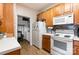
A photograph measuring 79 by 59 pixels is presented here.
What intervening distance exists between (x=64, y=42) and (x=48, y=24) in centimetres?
45

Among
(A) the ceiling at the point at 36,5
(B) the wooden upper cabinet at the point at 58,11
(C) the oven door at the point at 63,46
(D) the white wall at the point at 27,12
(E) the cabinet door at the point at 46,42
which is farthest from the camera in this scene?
(E) the cabinet door at the point at 46,42

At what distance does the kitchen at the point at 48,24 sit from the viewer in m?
1.40

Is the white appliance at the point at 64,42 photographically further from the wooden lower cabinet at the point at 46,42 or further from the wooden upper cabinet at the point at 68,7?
the wooden upper cabinet at the point at 68,7

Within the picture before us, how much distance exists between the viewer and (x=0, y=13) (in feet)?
5.85

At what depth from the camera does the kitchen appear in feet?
4.61

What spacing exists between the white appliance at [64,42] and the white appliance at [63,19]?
151mm

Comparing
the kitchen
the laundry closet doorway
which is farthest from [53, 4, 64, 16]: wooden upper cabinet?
the laundry closet doorway

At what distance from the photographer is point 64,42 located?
1.76 metres

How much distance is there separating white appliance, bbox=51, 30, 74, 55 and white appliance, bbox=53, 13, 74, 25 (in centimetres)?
15

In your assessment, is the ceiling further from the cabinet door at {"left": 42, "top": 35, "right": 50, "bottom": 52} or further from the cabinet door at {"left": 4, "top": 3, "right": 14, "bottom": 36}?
the cabinet door at {"left": 42, "top": 35, "right": 50, "bottom": 52}

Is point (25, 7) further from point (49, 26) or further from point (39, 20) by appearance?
point (49, 26)

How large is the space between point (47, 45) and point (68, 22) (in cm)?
56

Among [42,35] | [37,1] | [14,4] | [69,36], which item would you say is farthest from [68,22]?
[14,4]

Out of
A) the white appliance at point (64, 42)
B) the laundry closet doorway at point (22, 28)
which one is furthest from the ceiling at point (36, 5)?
the white appliance at point (64, 42)
